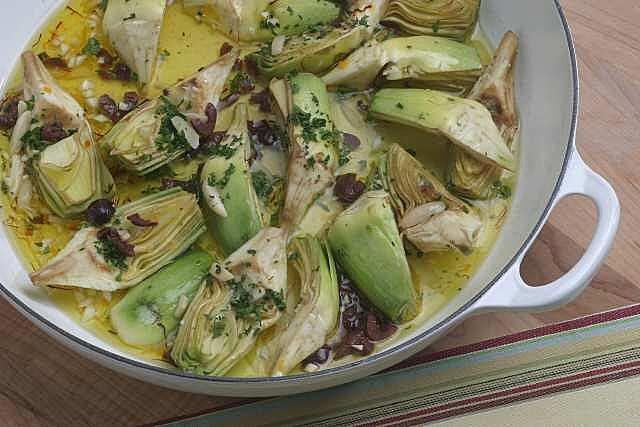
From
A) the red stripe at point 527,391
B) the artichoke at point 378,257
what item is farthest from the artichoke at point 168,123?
the red stripe at point 527,391

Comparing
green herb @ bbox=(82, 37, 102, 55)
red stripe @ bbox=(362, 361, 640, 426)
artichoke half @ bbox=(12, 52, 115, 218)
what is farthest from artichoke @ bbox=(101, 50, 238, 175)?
red stripe @ bbox=(362, 361, 640, 426)

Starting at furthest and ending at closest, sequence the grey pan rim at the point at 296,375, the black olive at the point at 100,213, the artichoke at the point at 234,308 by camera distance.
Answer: the black olive at the point at 100,213 → the artichoke at the point at 234,308 → the grey pan rim at the point at 296,375

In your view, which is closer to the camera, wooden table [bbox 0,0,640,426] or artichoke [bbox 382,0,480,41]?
wooden table [bbox 0,0,640,426]

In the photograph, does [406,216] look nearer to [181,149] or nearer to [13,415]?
[181,149]

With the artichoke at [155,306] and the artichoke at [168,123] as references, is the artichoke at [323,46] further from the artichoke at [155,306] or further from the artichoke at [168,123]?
the artichoke at [155,306]

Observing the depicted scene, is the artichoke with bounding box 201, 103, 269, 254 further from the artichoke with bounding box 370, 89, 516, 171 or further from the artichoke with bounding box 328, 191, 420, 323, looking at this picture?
the artichoke with bounding box 370, 89, 516, 171

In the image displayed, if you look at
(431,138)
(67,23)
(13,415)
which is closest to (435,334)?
(431,138)
